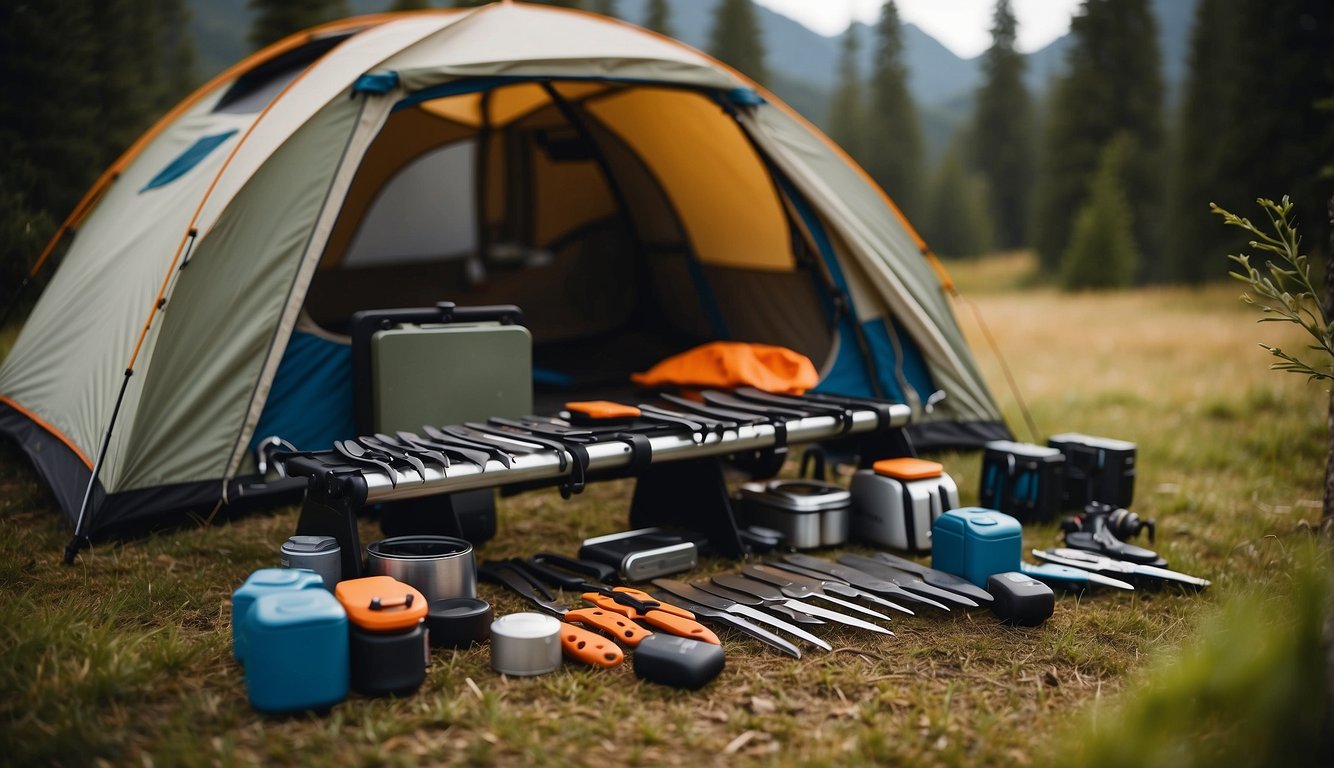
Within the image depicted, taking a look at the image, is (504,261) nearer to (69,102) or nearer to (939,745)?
(69,102)

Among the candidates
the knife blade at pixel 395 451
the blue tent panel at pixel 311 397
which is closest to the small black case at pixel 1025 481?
the knife blade at pixel 395 451

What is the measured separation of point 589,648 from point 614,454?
2.69ft

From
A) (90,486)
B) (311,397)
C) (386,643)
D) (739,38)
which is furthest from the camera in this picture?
(739,38)

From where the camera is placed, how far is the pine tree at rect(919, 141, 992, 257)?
3778cm

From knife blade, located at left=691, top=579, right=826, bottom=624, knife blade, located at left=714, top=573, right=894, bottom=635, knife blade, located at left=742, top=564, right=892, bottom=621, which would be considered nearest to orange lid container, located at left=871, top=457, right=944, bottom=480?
knife blade, located at left=742, top=564, right=892, bottom=621

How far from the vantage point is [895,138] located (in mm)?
38188

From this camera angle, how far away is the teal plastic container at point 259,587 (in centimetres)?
235

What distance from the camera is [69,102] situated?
5.96 meters

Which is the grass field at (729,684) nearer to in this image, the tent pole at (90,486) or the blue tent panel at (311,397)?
the tent pole at (90,486)

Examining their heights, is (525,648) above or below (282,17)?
below

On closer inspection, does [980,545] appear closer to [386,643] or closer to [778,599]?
[778,599]

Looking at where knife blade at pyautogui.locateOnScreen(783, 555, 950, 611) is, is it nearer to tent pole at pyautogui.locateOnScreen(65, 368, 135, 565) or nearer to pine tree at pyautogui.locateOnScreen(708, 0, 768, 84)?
tent pole at pyautogui.locateOnScreen(65, 368, 135, 565)

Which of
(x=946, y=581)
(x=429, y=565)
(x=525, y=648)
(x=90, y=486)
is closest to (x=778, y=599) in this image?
(x=946, y=581)

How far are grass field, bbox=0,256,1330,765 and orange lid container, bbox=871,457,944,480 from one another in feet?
1.81
